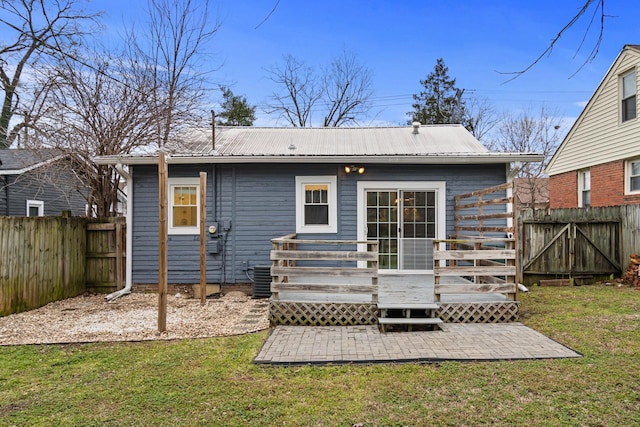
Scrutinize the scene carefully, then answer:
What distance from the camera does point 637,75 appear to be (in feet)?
34.9

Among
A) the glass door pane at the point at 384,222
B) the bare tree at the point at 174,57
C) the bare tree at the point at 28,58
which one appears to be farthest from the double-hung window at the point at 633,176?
the bare tree at the point at 28,58

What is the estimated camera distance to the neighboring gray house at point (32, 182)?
1060 cm

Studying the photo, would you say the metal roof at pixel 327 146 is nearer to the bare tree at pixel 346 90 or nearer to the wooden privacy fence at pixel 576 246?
the wooden privacy fence at pixel 576 246

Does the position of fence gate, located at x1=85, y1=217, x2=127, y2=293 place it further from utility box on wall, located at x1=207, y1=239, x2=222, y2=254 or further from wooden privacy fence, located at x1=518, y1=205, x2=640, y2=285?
wooden privacy fence, located at x1=518, y1=205, x2=640, y2=285

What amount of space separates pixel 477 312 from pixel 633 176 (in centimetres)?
907

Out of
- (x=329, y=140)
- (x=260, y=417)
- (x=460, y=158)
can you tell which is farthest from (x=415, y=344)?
(x=329, y=140)

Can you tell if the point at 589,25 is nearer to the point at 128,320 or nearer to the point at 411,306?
the point at 411,306

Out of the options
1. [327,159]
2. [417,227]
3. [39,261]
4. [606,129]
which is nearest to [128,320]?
[39,261]

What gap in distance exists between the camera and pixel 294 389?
3408 mm

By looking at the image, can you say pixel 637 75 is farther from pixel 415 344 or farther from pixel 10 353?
pixel 10 353

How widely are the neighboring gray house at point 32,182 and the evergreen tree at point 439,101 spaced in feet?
64.3

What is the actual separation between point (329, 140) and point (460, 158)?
3.55 m

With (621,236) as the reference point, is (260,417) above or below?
below

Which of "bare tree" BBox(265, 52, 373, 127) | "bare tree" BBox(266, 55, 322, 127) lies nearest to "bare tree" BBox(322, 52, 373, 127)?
"bare tree" BBox(265, 52, 373, 127)
